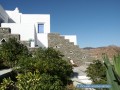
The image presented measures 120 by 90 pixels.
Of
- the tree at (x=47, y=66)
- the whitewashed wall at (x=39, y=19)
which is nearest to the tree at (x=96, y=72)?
the tree at (x=47, y=66)

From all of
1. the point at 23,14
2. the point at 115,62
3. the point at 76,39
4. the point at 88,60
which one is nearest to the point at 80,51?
the point at 88,60

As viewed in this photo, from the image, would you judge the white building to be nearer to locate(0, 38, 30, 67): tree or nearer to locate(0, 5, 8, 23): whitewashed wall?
locate(0, 5, 8, 23): whitewashed wall

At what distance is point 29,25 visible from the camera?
24.5m

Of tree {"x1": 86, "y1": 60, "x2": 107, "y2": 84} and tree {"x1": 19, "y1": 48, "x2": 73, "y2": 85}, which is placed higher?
tree {"x1": 19, "y1": 48, "x2": 73, "y2": 85}

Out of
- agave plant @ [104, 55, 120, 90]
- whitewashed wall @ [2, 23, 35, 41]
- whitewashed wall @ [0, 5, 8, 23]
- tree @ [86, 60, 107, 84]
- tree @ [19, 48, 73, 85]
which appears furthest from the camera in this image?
whitewashed wall @ [0, 5, 8, 23]

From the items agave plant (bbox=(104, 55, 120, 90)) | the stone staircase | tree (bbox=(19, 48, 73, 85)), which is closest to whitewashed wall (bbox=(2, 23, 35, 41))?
the stone staircase

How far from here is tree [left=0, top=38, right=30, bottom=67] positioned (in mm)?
14242

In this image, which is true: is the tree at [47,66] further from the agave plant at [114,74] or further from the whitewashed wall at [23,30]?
the whitewashed wall at [23,30]

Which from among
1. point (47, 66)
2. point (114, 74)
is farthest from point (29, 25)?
point (114, 74)

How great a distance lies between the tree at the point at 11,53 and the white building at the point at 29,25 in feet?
26.6

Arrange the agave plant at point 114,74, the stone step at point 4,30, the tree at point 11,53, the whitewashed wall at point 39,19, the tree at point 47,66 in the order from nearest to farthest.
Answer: the agave plant at point 114,74 → the tree at point 47,66 → the tree at point 11,53 → the stone step at point 4,30 → the whitewashed wall at point 39,19

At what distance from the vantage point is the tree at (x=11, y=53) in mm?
14242

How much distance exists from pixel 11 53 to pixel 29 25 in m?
10.3

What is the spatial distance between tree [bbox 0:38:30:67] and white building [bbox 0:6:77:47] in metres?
8.10
